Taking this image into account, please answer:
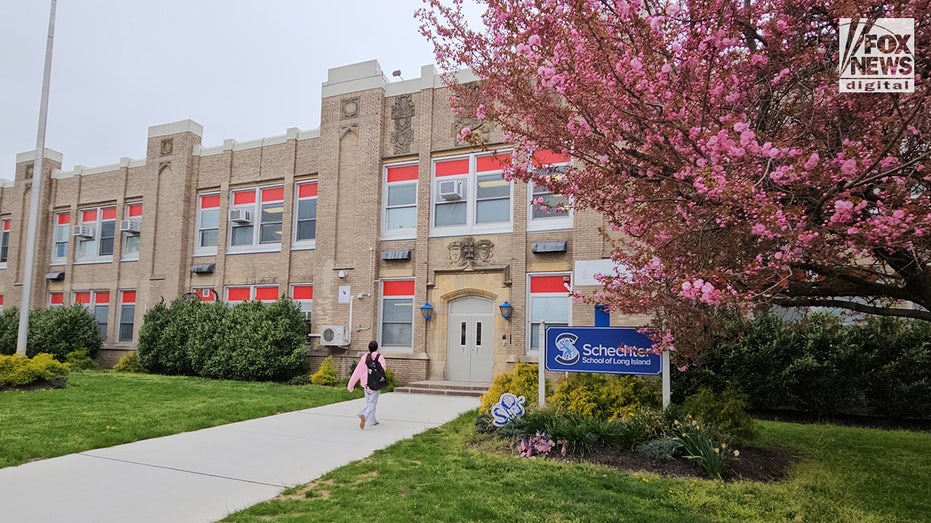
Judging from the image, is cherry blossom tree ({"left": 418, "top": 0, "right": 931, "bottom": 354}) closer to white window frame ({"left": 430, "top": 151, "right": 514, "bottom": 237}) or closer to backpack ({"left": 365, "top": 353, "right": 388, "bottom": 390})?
backpack ({"left": 365, "top": 353, "right": 388, "bottom": 390})

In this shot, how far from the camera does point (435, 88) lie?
17.6 meters

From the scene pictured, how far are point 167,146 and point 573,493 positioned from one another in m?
21.9

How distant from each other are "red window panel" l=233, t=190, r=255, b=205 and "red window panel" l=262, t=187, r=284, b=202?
532 mm

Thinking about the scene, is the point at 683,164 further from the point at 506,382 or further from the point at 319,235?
the point at 319,235

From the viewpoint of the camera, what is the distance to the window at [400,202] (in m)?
17.8

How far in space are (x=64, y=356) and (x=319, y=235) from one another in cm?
1100

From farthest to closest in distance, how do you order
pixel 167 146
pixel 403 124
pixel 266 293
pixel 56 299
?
pixel 56 299, pixel 167 146, pixel 266 293, pixel 403 124

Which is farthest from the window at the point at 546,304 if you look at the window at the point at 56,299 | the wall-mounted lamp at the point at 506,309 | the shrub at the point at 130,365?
the window at the point at 56,299

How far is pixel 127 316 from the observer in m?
22.7

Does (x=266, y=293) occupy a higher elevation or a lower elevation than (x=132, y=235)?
lower

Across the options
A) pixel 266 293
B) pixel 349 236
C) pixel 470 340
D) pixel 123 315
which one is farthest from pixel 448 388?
pixel 123 315

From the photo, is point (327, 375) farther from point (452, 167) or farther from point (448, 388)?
point (452, 167)

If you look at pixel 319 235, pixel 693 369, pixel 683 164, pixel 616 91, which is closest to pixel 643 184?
pixel 683 164

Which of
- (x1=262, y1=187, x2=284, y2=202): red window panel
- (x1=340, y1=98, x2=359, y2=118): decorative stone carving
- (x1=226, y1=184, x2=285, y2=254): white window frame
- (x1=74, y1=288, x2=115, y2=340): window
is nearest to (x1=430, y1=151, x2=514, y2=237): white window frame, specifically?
(x1=340, y1=98, x2=359, y2=118): decorative stone carving
